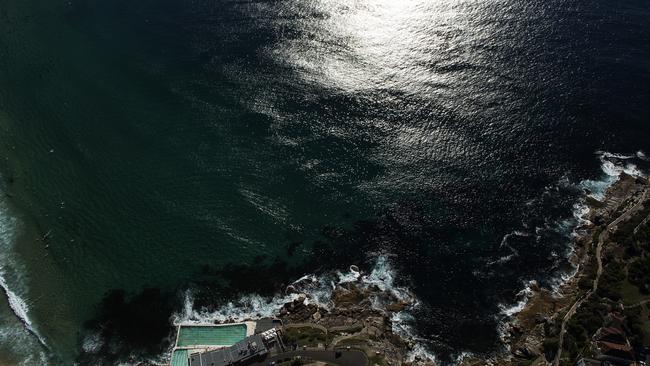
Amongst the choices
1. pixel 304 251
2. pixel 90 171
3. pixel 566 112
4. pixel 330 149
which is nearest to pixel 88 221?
pixel 90 171

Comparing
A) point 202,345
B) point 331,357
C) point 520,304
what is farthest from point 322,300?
point 520,304

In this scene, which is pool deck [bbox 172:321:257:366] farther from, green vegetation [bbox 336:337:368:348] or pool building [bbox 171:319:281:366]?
green vegetation [bbox 336:337:368:348]

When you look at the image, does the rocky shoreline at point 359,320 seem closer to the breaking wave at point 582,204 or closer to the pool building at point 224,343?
the pool building at point 224,343

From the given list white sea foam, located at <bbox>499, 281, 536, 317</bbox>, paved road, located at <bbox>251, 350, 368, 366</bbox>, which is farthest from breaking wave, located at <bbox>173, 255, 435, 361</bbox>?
white sea foam, located at <bbox>499, 281, 536, 317</bbox>

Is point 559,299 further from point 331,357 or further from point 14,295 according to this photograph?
point 14,295

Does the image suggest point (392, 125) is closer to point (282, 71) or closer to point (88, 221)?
point (282, 71)

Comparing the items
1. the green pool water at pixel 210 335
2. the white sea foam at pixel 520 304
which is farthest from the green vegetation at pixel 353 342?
the white sea foam at pixel 520 304

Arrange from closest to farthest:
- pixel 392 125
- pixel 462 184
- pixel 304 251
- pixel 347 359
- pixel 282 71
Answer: pixel 347 359
pixel 304 251
pixel 462 184
pixel 392 125
pixel 282 71
